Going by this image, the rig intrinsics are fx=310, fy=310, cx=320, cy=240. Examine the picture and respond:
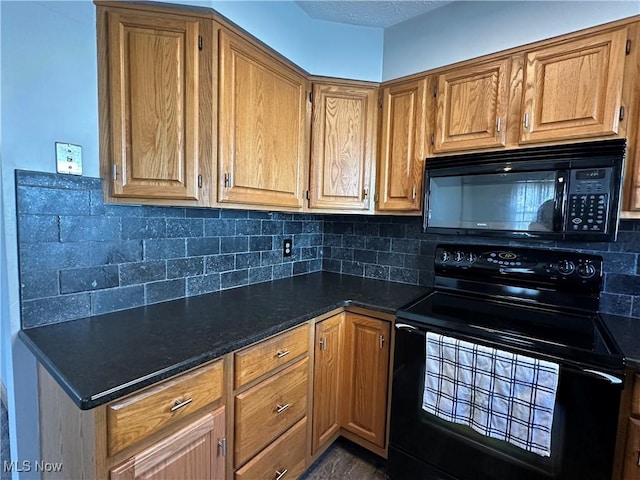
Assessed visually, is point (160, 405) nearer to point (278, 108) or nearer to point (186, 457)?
point (186, 457)

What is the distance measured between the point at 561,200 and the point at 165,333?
5.63 feet

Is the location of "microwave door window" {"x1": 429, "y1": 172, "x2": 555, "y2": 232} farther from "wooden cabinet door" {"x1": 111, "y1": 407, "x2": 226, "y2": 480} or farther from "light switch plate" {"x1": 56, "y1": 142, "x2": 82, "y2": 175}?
"light switch plate" {"x1": 56, "y1": 142, "x2": 82, "y2": 175}

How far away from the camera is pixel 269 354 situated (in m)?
1.27

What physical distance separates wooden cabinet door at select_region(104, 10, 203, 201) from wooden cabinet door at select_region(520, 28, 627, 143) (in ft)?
4.80

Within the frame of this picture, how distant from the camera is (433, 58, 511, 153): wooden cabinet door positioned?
149 centimetres

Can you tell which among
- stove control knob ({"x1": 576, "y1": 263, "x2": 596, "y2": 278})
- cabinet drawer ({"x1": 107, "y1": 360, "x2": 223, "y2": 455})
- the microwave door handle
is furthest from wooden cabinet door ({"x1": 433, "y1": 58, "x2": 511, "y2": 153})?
cabinet drawer ({"x1": 107, "y1": 360, "x2": 223, "y2": 455})

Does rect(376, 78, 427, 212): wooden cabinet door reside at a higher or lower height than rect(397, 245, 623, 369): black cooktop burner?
higher

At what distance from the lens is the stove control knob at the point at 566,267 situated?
60.0 inches

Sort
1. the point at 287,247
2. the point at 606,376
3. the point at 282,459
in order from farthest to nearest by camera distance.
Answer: the point at 287,247
the point at 282,459
the point at 606,376

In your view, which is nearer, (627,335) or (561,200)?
(627,335)

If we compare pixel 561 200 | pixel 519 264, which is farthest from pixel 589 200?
pixel 519 264

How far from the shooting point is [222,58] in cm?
127

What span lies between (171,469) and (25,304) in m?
0.78

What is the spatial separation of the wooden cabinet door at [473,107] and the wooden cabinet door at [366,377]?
40.2 inches
